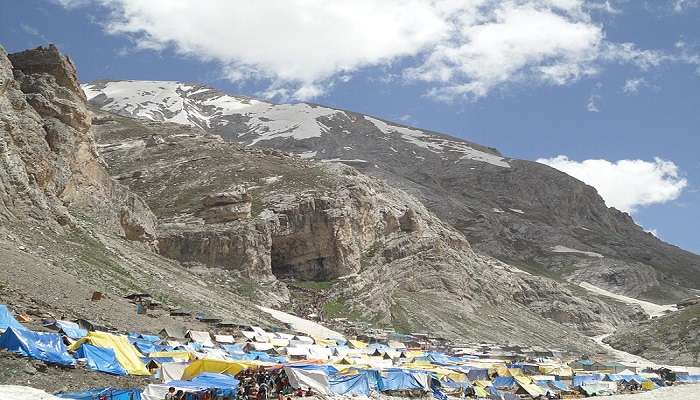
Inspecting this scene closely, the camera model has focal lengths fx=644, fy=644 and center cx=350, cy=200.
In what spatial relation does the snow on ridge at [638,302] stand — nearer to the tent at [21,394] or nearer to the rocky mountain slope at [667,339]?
the rocky mountain slope at [667,339]

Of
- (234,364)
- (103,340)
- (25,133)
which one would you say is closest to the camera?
(103,340)

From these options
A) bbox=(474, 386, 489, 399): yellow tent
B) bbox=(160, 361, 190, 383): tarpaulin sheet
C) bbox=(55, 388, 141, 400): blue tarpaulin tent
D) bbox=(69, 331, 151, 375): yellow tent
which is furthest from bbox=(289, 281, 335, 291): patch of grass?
bbox=(55, 388, 141, 400): blue tarpaulin tent

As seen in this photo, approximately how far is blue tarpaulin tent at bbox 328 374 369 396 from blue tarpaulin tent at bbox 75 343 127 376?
1059 cm

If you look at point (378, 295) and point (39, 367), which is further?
point (378, 295)

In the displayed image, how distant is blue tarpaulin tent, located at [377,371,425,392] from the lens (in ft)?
127

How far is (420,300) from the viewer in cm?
10500

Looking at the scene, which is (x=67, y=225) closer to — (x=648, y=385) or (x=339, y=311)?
(x=339, y=311)

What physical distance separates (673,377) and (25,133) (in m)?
71.1

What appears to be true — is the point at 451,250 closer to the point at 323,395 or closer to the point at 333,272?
the point at 333,272

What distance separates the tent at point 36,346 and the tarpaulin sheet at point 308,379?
10.0 m

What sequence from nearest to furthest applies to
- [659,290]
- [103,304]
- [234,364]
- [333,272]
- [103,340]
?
[103,340] < [234,364] < [103,304] < [333,272] < [659,290]

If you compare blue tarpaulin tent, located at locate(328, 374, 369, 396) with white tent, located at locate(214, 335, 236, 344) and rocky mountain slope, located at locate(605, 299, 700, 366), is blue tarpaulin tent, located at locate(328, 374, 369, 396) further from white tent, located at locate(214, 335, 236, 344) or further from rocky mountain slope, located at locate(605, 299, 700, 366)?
rocky mountain slope, located at locate(605, 299, 700, 366)

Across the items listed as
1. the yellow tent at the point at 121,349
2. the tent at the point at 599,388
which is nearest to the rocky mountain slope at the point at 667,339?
the tent at the point at 599,388

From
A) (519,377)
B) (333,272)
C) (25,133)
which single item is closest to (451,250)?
(333,272)
